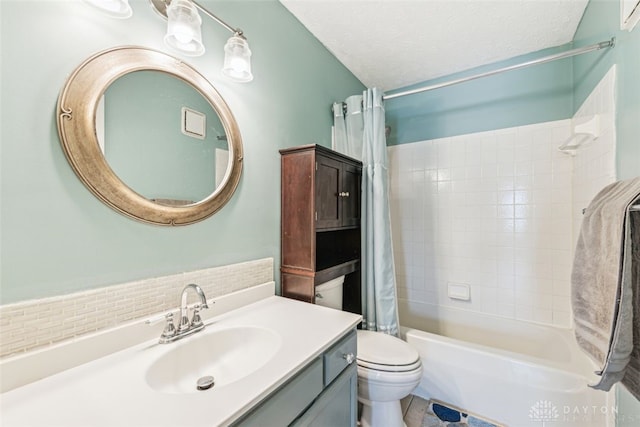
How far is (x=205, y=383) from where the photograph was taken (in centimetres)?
79

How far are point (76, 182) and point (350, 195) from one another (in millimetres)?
1316

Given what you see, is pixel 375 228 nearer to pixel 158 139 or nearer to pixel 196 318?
pixel 196 318

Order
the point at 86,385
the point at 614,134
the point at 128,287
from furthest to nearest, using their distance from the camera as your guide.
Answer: the point at 614,134 → the point at 128,287 → the point at 86,385

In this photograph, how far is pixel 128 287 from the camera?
84cm

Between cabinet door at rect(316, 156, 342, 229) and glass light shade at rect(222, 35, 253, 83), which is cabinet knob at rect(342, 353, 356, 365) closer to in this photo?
cabinet door at rect(316, 156, 342, 229)

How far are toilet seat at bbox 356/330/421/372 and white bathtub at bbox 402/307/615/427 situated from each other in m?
0.32

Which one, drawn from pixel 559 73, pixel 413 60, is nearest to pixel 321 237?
pixel 413 60

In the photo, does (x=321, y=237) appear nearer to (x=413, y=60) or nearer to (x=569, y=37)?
(x=413, y=60)

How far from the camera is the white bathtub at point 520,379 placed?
4.17 ft

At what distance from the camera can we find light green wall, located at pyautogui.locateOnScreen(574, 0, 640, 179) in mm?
1005

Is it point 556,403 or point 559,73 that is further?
point 559,73

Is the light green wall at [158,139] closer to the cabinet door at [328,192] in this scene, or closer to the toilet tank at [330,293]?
the cabinet door at [328,192]

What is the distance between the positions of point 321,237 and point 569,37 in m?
2.15

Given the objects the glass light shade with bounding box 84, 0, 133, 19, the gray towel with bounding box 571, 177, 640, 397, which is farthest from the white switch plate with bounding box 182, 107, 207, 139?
the gray towel with bounding box 571, 177, 640, 397
